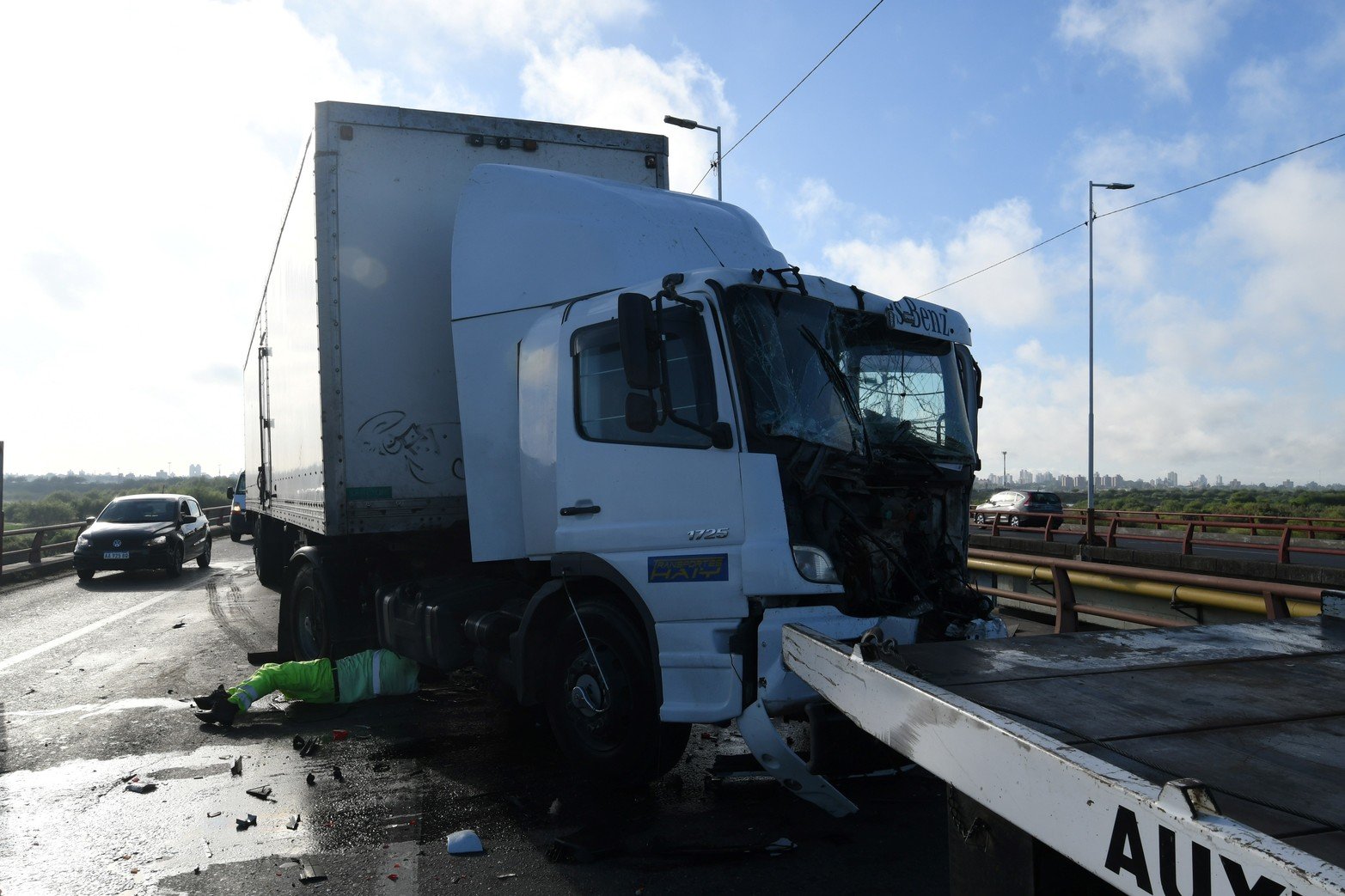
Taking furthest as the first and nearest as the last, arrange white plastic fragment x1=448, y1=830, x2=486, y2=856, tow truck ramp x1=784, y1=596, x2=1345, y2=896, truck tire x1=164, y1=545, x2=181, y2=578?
truck tire x1=164, y1=545, x2=181, y2=578, white plastic fragment x1=448, y1=830, x2=486, y2=856, tow truck ramp x1=784, y1=596, x2=1345, y2=896

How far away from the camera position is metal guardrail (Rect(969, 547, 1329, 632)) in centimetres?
627

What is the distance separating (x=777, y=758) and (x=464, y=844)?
4.95ft

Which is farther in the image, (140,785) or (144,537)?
(144,537)

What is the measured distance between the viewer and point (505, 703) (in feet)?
24.4

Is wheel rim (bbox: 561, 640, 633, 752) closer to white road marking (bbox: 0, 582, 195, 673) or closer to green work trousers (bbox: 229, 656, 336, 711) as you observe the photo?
green work trousers (bbox: 229, 656, 336, 711)

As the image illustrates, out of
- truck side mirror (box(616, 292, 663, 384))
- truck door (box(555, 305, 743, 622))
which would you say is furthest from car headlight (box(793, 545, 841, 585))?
truck side mirror (box(616, 292, 663, 384))

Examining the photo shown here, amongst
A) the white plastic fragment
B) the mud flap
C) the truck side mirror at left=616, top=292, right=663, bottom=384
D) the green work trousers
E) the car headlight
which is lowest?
the white plastic fragment

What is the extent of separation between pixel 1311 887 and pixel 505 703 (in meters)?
6.57

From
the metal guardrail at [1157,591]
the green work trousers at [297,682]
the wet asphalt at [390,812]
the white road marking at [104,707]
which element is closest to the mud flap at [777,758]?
the wet asphalt at [390,812]

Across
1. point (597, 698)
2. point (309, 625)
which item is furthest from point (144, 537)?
point (597, 698)

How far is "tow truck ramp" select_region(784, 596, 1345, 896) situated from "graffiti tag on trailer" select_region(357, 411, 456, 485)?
155 inches

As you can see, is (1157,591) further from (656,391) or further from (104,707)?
(104,707)

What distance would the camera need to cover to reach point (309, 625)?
8.16 m

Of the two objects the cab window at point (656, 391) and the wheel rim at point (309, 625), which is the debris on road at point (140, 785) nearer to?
the wheel rim at point (309, 625)
